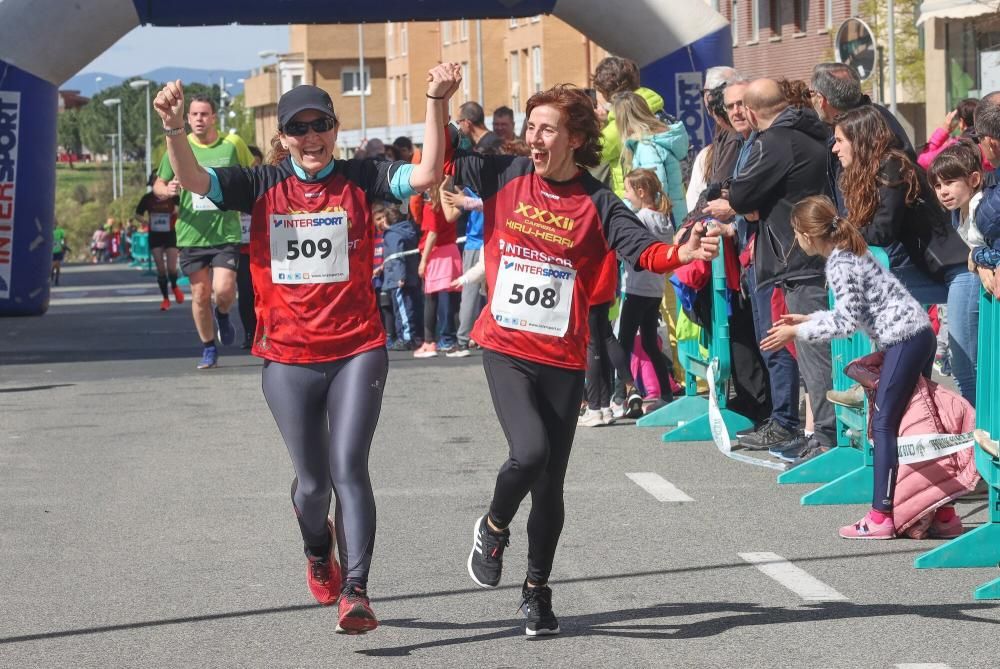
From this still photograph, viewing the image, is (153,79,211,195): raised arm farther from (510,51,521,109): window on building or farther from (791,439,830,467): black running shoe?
(510,51,521,109): window on building

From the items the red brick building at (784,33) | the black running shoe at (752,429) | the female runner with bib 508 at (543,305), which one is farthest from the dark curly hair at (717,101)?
the red brick building at (784,33)

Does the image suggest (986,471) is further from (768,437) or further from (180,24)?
(180,24)

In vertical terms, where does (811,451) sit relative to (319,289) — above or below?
below

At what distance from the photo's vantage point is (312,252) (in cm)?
645

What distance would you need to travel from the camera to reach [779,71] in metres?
49.3

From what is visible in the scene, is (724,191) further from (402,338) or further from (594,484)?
(402,338)

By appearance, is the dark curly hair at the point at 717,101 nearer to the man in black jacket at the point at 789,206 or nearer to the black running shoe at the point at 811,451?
the man in black jacket at the point at 789,206

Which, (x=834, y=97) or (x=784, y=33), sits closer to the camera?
(x=834, y=97)

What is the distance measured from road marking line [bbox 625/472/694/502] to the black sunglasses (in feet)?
11.3

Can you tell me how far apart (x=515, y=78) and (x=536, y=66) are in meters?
2.97

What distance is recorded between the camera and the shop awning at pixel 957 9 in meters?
34.8

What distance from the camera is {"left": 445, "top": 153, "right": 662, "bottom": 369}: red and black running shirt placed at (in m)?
6.43

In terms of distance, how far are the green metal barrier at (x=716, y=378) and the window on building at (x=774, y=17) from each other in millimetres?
39004

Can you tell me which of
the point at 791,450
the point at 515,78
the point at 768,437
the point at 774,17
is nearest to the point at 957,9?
the point at 774,17
